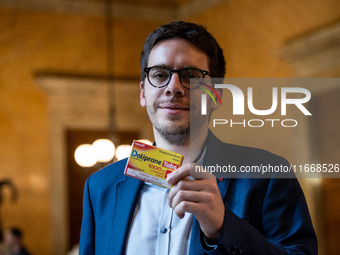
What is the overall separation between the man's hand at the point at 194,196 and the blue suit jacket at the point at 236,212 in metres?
0.08

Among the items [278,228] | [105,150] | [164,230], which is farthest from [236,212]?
[105,150]

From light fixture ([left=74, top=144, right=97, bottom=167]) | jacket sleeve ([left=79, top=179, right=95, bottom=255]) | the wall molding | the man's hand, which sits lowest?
jacket sleeve ([left=79, top=179, right=95, bottom=255])

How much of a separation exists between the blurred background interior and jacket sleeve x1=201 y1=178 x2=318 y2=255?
6265mm

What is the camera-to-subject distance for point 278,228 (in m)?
1.57

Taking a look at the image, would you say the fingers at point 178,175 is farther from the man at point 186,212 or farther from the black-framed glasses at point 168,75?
the black-framed glasses at point 168,75

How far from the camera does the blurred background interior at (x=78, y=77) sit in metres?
8.33

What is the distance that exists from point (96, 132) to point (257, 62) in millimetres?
3294

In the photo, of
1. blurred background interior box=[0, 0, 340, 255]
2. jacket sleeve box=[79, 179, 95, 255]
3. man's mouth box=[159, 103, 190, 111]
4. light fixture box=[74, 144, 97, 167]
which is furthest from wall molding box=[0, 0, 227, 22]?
man's mouth box=[159, 103, 190, 111]

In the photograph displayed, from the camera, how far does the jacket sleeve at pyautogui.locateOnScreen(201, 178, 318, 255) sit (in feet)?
4.73

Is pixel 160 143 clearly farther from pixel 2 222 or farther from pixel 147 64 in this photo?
pixel 2 222

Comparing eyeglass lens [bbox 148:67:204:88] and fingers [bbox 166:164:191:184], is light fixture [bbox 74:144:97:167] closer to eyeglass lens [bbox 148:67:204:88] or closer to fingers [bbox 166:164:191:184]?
eyeglass lens [bbox 148:67:204:88]

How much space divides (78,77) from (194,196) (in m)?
8.96

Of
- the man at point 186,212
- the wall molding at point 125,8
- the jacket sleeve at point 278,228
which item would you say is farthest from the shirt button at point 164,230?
the wall molding at point 125,8

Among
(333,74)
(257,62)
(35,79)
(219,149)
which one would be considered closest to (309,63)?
(333,74)
